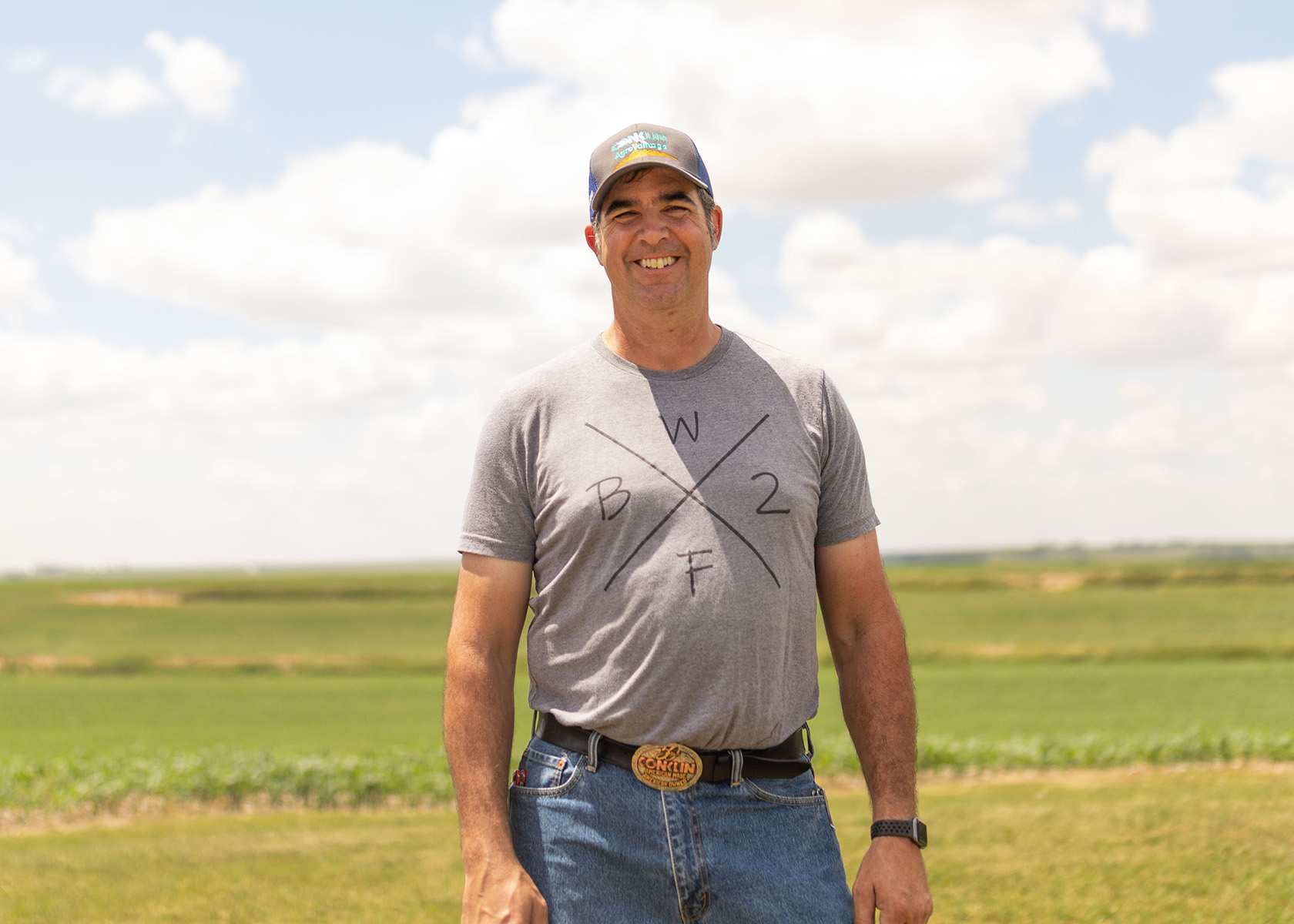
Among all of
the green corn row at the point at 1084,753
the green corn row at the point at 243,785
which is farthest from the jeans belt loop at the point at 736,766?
the green corn row at the point at 1084,753

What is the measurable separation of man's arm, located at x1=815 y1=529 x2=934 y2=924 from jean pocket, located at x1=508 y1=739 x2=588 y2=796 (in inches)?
24.9

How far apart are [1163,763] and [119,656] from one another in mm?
27001

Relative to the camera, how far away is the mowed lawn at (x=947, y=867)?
6.06 metres

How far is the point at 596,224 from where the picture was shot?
272 centimetres

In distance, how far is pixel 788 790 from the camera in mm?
2496

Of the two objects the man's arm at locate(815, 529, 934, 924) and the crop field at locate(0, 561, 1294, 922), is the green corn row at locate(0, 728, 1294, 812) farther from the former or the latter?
the man's arm at locate(815, 529, 934, 924)

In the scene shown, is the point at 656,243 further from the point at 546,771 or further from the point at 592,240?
the point at 546,771

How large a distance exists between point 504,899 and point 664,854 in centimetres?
34

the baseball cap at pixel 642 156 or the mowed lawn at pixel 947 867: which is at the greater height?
the baseball cap at pixel 642 156

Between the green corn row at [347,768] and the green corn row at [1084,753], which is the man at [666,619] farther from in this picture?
the green corn row at [1084,753]

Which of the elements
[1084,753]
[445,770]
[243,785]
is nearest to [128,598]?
[243,785]

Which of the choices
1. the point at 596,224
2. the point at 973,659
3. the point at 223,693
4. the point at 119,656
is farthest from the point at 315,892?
the point at 119,656

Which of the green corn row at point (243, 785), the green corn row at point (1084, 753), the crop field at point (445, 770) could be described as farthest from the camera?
the green corn row at point (1084, 753)

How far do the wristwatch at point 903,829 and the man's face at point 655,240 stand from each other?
1.26 metres
